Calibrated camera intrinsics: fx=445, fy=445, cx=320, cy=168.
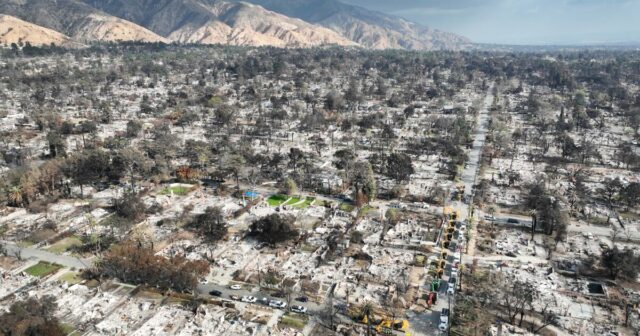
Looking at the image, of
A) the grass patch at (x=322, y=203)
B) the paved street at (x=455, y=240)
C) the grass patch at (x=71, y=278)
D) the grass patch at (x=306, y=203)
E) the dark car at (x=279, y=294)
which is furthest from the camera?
the grass patch at (x=322, y=203)

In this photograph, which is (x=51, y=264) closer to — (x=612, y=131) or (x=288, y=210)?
(x=288, y=210)

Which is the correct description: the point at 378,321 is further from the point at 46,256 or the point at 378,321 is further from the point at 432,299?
the point at 46,256

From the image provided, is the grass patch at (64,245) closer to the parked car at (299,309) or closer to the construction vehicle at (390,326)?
the parked car at (299,309)

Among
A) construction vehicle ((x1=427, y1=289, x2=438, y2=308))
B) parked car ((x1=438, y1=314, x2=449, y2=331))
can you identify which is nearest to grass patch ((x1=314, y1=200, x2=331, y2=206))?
construction vehicle ((x1=427, y1=289, x2=438, y2=308))

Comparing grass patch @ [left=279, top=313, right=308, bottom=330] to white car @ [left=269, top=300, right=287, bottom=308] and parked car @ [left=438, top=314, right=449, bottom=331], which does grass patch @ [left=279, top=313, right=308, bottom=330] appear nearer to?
white car @ [left=269, top=300, right=287, bottom=308]

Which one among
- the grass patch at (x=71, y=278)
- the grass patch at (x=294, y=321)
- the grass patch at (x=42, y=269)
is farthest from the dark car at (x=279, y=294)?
the grass patch at (x=42, y=269)
